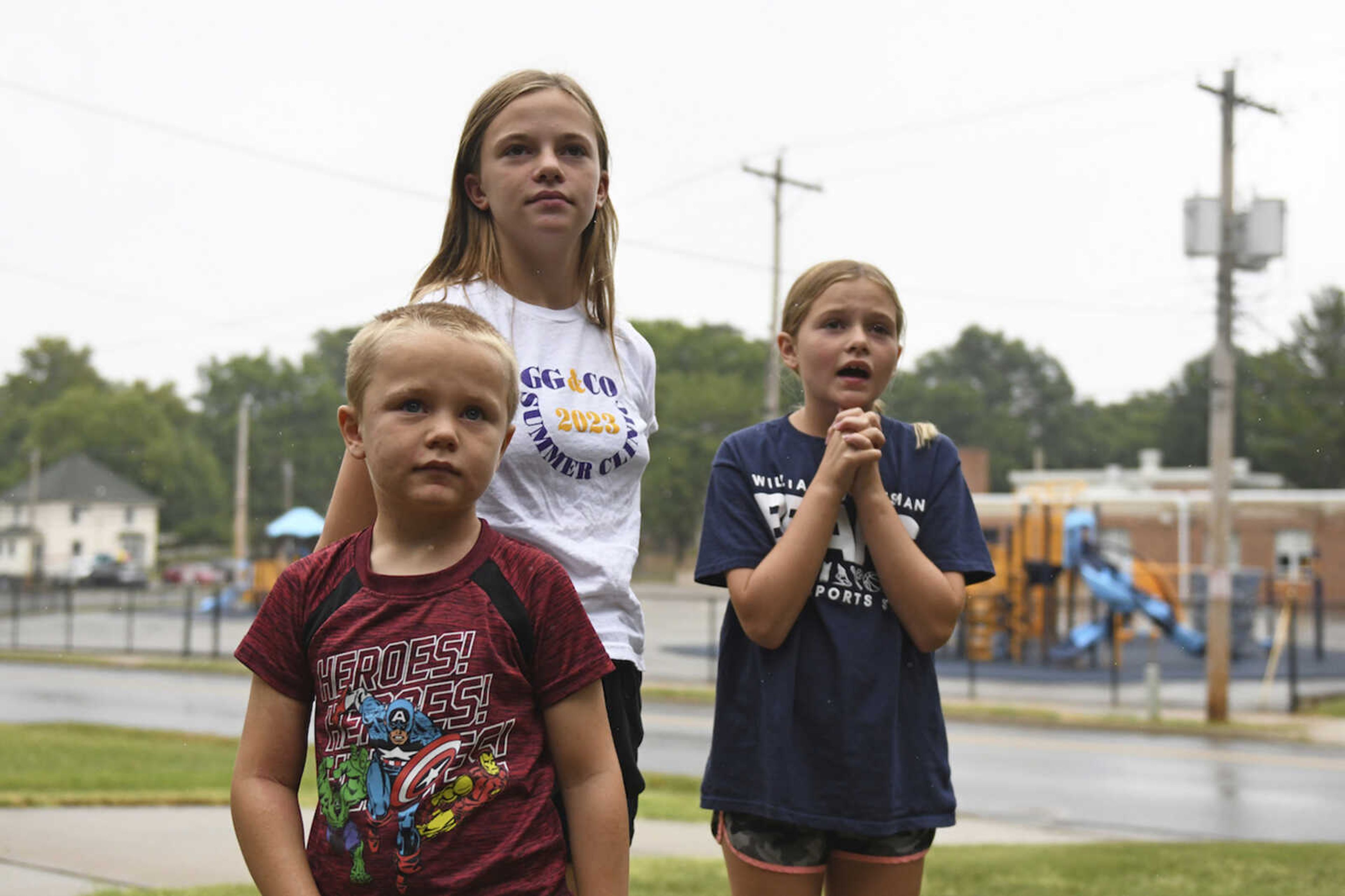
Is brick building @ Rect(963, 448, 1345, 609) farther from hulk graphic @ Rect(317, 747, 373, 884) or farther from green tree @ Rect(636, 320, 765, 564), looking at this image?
hulk graphic @ Rect(317, 747, 373, 884)

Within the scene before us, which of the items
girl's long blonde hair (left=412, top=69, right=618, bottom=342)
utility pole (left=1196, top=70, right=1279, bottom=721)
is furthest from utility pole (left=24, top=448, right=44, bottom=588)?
girl's long blonde hair (left=412, top=69, right=618, bottom=342)

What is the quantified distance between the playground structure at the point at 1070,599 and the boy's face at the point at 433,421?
23824 mm

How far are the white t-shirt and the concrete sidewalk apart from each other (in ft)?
13.0

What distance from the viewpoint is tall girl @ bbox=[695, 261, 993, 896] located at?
2469mm

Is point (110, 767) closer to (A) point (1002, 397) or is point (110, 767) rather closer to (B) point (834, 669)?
(B) point (834, 669)

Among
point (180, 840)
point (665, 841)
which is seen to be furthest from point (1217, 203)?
point (180, 840)

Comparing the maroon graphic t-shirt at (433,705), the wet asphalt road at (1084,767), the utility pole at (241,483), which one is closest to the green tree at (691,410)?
the utility pole at (241,483)

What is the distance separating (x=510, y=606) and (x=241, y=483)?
5573 cm

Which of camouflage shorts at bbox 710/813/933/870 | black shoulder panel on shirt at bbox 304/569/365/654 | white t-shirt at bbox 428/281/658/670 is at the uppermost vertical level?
white t-shirt at bbox 428/281/658/670

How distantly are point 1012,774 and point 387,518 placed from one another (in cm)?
1162

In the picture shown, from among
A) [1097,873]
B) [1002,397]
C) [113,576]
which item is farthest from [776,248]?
[1002,397]

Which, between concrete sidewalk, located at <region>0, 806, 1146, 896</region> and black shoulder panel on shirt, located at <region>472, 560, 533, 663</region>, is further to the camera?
concrete sidewalk, located at <region>0, 806, 1146, 896</region>

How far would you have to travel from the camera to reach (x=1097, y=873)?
6621 mm

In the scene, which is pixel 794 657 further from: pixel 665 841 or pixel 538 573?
pixel 665 841
